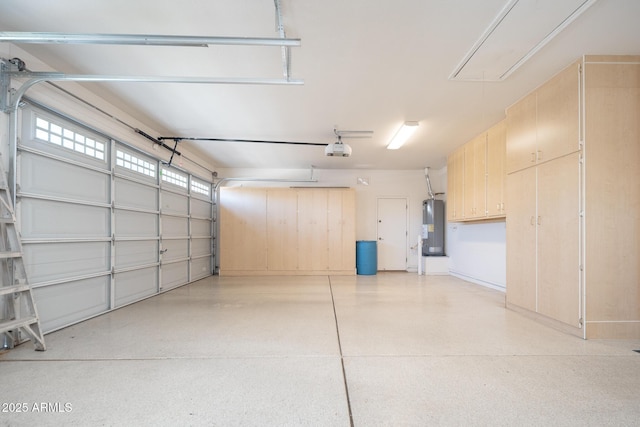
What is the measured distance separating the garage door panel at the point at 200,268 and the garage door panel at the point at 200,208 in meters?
1.06

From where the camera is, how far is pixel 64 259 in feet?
10.9

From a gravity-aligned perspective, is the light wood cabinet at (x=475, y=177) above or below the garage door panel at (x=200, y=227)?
above

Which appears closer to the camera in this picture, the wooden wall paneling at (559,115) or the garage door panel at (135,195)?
the wooden wall paneling at (559,115)

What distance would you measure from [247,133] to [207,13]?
295cm

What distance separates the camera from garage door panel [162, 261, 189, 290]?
217 inches

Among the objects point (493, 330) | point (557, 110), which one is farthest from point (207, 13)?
point (493, 330)

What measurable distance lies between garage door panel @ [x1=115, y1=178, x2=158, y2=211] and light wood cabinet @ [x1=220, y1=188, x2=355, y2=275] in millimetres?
2650

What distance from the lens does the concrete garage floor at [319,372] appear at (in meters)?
1.73

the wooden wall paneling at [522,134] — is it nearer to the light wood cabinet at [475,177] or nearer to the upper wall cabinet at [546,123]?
A: the upper wall cabinet at [546,123]

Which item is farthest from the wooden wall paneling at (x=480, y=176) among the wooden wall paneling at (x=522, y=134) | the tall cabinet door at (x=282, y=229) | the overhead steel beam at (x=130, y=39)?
the overhead steel beam at (x=130, y=39)

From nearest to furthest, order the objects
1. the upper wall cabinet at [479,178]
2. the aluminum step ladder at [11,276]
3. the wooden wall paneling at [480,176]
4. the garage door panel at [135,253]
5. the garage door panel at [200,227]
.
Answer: the aluminum step ladder at [11,276] → the garage door panel at [135,253] → the upper wall cabinet at [479,178] → the wooden wall paneling at [480,176] → the garage door panel at [200,227]

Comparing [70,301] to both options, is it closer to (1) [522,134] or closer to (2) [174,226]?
(2) [174,226]

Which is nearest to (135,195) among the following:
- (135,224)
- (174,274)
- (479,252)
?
(135,224)

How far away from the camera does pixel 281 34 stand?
7.96 ft
